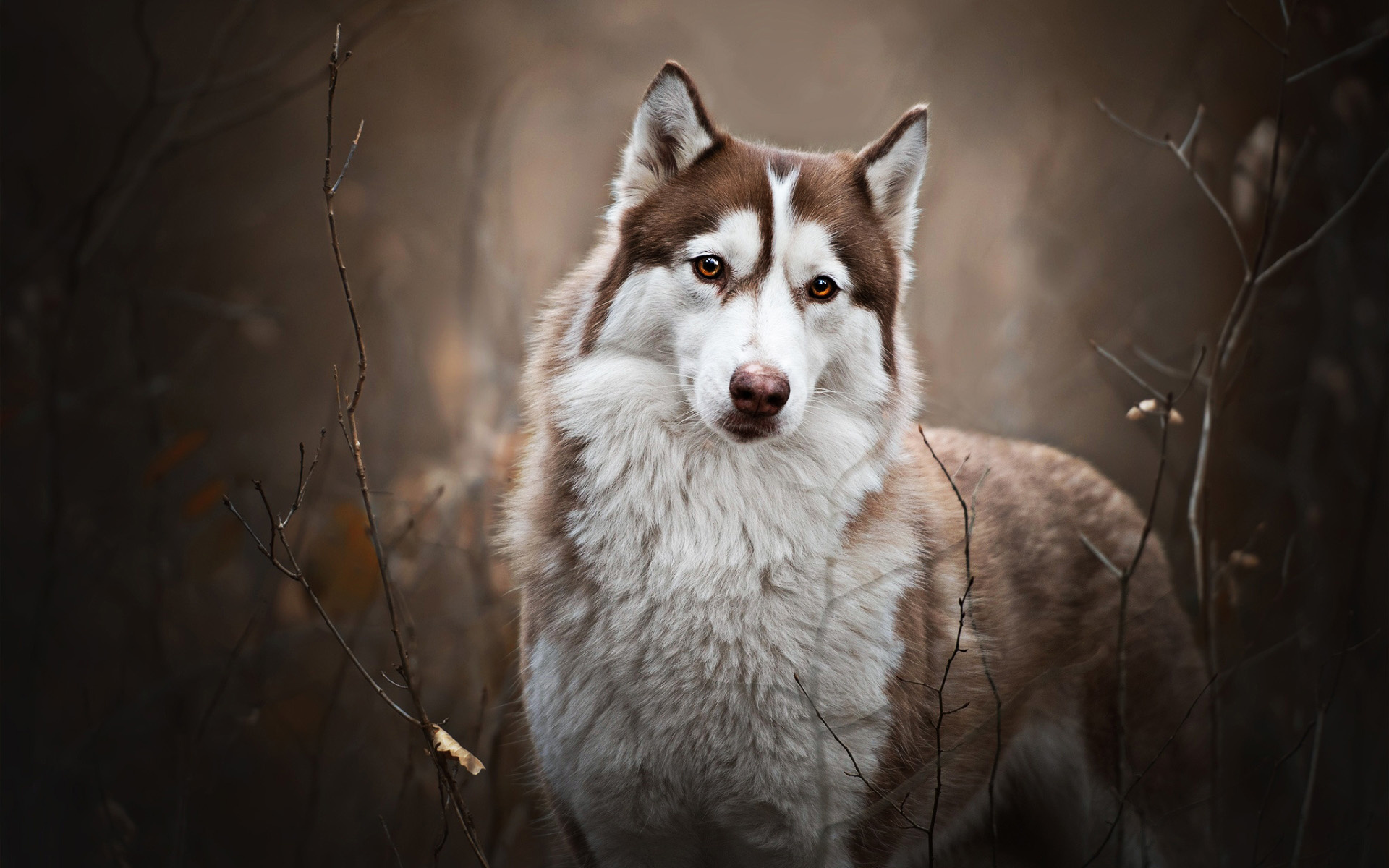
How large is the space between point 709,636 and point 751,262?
85cm

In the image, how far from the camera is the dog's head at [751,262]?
1.96 meters

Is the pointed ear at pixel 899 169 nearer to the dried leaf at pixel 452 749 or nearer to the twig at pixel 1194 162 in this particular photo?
the twig at pixel 1194 162

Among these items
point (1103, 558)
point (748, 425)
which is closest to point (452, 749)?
point (748, 425)

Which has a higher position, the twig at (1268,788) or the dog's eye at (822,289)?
the dog's eye at (822,289)

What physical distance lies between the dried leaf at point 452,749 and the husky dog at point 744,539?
0.96ft

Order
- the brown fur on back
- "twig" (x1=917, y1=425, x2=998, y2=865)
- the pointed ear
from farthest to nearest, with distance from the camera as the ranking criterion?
the brown fur on back → the pointed ear → "twig" (x1=917, y1=425, x2=998, y2=865)

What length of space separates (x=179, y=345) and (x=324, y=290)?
2.76 ft

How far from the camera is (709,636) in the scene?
6.49 ft

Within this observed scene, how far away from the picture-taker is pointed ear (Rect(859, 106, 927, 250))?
2.19 meters

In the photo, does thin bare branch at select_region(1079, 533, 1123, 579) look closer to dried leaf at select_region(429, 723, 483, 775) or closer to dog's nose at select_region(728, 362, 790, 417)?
dog's nose at select_region(728, 362, 790, 417)

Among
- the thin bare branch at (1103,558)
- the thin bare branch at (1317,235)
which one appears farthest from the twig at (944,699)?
the thin bare branch at (1317,235)

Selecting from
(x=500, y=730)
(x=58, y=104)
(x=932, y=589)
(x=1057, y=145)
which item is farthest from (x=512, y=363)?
(x=1057, y=145)

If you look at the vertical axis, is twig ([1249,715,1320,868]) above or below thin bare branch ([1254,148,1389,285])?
below

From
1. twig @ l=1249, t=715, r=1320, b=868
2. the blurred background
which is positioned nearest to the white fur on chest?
the blurred background
